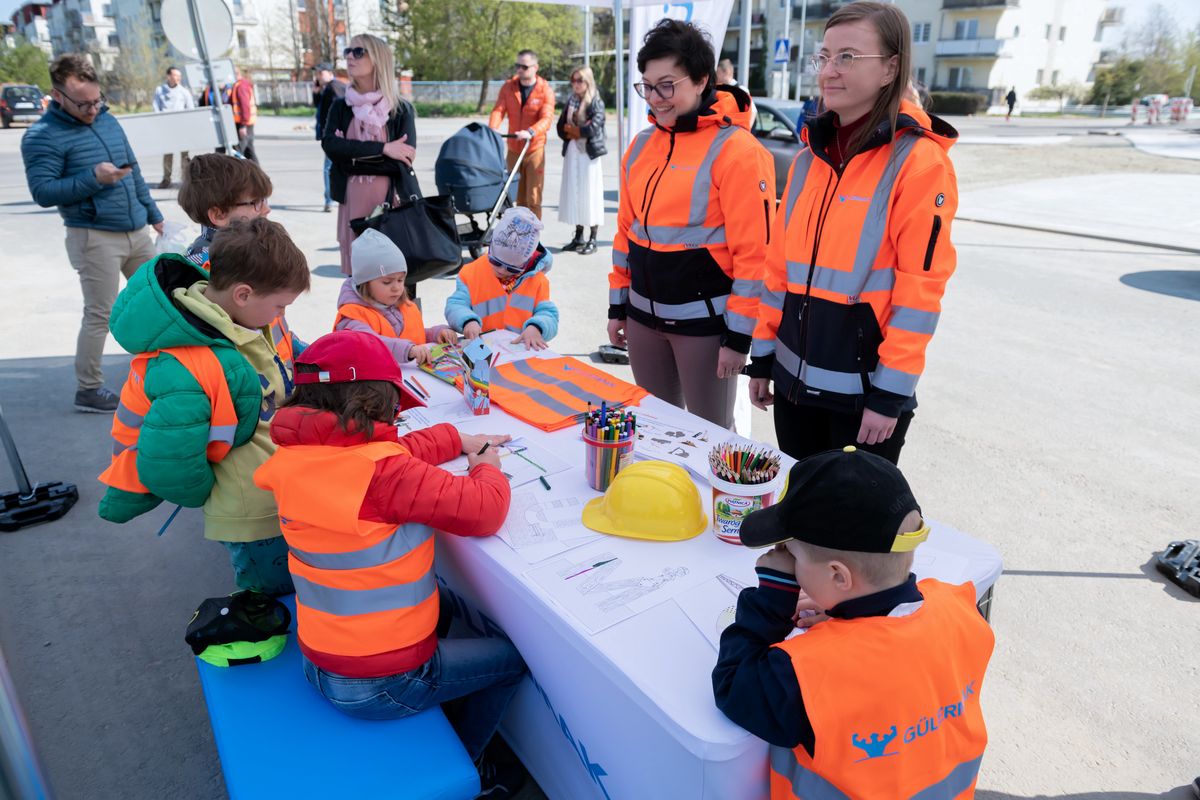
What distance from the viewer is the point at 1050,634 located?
2645 millimetres

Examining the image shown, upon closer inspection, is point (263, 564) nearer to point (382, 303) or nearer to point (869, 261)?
point (382, 303)

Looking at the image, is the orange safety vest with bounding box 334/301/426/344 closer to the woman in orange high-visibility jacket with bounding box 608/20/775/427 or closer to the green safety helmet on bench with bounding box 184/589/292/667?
the woman in orange high-visibility jacket with bounding box 608/20/775/427

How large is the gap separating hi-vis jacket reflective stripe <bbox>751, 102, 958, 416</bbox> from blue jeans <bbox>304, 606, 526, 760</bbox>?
1.11 metres

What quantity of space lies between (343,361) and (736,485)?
906 millimetres

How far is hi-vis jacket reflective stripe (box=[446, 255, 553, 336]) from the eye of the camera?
3252 millimetres

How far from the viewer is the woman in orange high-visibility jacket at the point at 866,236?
1.89 meters

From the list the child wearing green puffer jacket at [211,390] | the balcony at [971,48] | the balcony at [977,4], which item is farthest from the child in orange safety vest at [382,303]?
the balcony at [977,4]

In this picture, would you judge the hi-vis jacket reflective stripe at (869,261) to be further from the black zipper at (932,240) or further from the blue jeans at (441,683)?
the blue jeans at (441,683)

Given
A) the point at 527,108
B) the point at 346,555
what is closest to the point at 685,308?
the point at 346,555

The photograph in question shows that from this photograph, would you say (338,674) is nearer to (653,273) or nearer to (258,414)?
(258,414)

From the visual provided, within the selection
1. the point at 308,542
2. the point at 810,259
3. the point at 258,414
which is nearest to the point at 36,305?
the point at 258,414

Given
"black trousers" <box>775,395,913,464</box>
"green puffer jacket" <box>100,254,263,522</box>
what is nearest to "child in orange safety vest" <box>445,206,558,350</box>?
"black trousers" <box>775,395,913,464</box>

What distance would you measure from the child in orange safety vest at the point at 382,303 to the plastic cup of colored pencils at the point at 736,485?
4.89 ft

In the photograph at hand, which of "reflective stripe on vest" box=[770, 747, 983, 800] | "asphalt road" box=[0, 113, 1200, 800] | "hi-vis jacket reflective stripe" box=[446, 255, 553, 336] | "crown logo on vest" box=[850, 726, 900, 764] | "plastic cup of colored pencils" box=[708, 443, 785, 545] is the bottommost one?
"asphalt road" box=[0, 113, 1200, 800]
